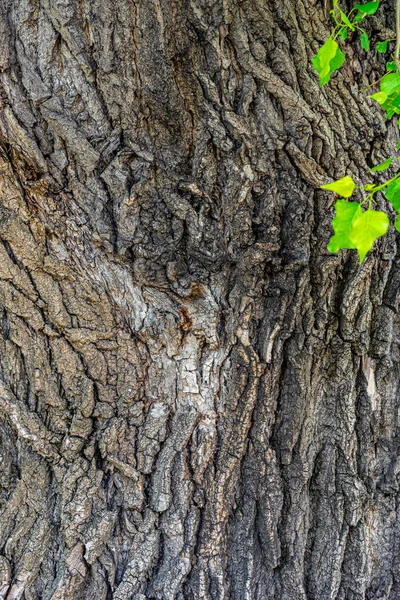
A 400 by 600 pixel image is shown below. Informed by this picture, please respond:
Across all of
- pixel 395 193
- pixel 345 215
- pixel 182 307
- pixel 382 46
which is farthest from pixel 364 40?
pixel 182 307

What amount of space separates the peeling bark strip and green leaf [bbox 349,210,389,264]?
66 centimetres

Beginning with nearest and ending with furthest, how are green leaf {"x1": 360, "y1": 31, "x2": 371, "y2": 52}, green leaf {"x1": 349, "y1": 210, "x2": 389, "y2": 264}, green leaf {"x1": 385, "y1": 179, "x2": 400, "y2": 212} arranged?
green leaf {"x1": 349, "y1": 210, "x2": 389, "y2": 264}, green leaf {"x1": 385, "y1": 179, "x2": 400, "y2": 212}, green leaf {"x1": 360, "y1": 31, "x2": 371, "y2": 52}

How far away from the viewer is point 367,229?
968 mm

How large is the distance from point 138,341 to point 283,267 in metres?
0.58

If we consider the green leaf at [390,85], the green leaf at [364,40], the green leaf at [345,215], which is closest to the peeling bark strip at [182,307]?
the green leaf at [364,40]

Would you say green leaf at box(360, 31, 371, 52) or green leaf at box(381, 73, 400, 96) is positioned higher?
green leaf at box(360, 31, 371, 52)

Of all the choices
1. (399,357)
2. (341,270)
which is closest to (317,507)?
(399,357)

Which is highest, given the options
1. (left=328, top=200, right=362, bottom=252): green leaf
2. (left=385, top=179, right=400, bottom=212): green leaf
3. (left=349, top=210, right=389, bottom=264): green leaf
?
(left=385, top=179, right=400, bottom=212): green leaf

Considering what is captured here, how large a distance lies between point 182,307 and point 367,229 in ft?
2.81

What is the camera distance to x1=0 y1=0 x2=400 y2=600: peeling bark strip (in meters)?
1.58

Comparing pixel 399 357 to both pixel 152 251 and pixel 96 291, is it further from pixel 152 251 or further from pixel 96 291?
pixel 96 291

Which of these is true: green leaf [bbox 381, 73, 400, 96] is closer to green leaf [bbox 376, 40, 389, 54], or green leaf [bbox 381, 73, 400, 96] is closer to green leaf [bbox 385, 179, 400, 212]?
green leaf [bbox 385, 179, 400, 212]

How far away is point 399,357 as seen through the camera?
1915mm

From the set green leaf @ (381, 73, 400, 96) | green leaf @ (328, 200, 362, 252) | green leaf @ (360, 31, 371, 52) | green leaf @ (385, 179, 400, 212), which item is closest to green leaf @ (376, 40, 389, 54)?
green leaf @ (360, 31, 371, 52)
